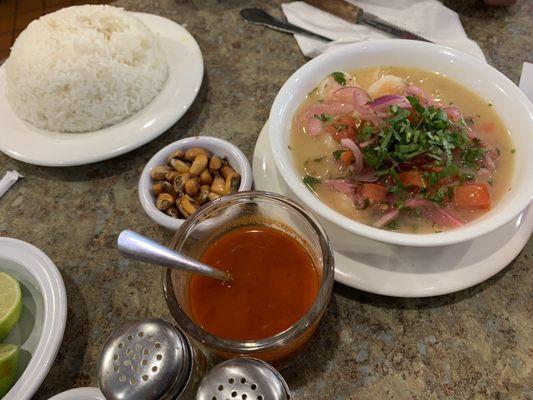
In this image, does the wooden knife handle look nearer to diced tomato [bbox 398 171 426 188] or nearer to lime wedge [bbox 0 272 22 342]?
diced tomato [bbox 398 171 426 188]

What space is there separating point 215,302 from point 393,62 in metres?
1.00

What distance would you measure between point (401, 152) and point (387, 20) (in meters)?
1.00

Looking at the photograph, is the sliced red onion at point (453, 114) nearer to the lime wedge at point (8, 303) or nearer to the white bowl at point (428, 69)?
the white bowl at point (428, 69)

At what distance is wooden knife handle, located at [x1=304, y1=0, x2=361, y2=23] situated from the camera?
1.97 meters

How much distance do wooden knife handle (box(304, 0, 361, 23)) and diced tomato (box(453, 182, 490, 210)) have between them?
107 cm

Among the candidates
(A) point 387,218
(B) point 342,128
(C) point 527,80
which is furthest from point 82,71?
(C) point 527,80

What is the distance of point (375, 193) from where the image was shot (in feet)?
4.07

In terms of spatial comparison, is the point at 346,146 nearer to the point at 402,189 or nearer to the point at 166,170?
the point at 402,189

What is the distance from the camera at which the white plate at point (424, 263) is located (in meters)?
1.18

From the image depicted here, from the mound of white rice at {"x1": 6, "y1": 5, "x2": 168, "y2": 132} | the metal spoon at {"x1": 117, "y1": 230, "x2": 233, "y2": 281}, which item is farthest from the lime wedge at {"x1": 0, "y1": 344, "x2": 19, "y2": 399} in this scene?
the mound of white rice at {"x1": 6, "y1": 5, "x2": 168, "y2": 132}

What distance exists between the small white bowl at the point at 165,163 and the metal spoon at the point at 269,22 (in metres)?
0.80

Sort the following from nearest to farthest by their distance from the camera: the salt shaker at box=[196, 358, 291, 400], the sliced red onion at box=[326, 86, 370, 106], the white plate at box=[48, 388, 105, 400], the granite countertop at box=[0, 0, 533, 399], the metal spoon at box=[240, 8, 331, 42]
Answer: the salt shaker at box=[196, 358, 291, 400] < the white plate at box=[48, 388, 105, 400] < the granite countertop at box=[0, 0, 533, 399] < the sliced red onion at box=[326, 86, 370, 106] < the metal spoon at box=[240, 8, 331, 42]

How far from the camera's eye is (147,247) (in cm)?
97

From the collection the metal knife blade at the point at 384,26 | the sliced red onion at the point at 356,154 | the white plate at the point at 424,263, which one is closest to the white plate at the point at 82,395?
the white plate at the point at 424,263
